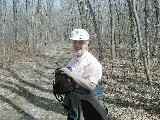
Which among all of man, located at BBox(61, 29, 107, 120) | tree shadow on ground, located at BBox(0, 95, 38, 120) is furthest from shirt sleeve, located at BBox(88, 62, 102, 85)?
tree shadow on ground, located at BBox(0, 95, 38, 120)

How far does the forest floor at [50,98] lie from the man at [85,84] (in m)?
6.66

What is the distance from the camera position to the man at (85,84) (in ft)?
12.7

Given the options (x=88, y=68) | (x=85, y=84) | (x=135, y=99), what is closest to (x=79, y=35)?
(x=88, y=68)

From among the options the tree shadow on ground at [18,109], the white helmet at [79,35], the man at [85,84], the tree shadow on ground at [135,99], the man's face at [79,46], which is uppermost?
the white helmet at [79,35]

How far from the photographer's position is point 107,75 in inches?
765

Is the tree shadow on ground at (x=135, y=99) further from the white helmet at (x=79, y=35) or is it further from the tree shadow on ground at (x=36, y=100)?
the white helmet at (x=79, y=35)

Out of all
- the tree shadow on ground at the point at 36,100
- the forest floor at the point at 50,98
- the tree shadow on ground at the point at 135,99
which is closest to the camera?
the forest floor at the point at 50,98

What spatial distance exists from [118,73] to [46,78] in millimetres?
4485

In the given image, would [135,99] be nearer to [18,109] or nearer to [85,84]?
[18,109]

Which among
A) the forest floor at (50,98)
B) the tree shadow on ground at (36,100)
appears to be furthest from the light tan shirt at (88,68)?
the tree shadow on ground at (36,100)

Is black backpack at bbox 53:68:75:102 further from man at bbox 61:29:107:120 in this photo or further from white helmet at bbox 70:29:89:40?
white helmet at bbox 70:29:89:40

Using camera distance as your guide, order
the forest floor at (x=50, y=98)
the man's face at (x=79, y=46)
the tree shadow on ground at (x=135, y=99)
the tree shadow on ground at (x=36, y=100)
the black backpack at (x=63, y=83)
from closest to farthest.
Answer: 1. the black backpack at (x=63, y=83)
2. the man's face at (x=79, y=46)
3. the forest floor at (x=50, y=98)
4. the tree shadow on ground at (x=135, y=99)
5. the tree shadow on ground at (x=36, y=100)

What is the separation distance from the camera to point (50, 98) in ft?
45.4

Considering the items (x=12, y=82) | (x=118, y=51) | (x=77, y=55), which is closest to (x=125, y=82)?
(x=12, y=82)
